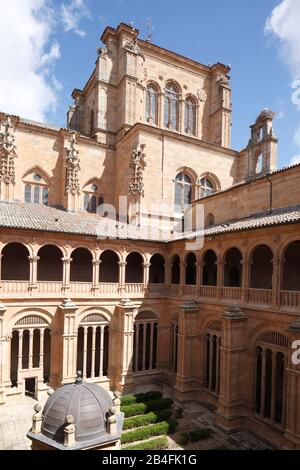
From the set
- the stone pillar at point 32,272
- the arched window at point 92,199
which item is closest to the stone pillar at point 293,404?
the stone pillar at point 32,272

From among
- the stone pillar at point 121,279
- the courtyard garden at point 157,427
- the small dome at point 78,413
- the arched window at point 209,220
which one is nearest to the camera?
the small dome at point 78,413

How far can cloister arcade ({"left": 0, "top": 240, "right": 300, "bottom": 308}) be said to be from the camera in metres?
16.5

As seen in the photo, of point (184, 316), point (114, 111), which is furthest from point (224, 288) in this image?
point (114, 111)

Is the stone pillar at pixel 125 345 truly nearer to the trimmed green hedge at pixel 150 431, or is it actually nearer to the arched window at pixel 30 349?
the arched window at pixel 30 349

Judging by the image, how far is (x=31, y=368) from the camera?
749 inches

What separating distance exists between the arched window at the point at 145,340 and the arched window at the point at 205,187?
13319 millimetres

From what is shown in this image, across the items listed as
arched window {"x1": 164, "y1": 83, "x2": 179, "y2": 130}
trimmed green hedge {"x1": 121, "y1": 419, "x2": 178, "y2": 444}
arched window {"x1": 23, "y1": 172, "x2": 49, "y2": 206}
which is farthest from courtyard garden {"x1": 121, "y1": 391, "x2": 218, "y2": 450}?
arched window {"x1": 164, "y1": 83, "x2": 179, "y2": 130}

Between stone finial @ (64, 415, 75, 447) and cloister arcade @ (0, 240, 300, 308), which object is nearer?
stone finial @ (64, 415, 75, 447)

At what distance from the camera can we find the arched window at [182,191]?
28781 mm

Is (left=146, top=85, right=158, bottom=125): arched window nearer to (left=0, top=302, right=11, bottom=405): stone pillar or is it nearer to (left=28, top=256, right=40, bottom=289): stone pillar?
(left=28, top=256, right=40, bottom=289): stone pillar

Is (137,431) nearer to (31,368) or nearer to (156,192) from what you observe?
(31,368)

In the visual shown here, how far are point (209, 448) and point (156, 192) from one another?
60.3ft

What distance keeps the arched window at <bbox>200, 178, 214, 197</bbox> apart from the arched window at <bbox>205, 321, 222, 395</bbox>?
48.6ft
